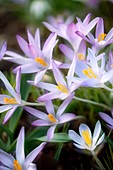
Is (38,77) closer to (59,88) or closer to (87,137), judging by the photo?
(59,88)

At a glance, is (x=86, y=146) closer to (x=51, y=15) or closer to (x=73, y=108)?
(x=73, y=108)

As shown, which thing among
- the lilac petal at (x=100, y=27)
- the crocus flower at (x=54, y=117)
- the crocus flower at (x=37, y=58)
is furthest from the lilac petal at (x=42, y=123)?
the lilac petal at (x=100, y=27)

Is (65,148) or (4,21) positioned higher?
(4,21)

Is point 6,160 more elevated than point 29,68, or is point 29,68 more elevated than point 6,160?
point 29,68

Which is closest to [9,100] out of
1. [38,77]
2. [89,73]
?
[38,77]

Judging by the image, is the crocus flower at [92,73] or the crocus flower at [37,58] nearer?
the crocus flower at [92,73]

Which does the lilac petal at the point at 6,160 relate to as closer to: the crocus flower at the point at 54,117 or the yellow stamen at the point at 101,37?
the crocus flower at the point at 54,117

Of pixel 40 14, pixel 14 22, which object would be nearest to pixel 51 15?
pixel 40 14

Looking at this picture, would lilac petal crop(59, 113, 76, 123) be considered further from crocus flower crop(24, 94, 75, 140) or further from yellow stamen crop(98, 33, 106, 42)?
yellow stamen crop(98, 33, 106, 42)
